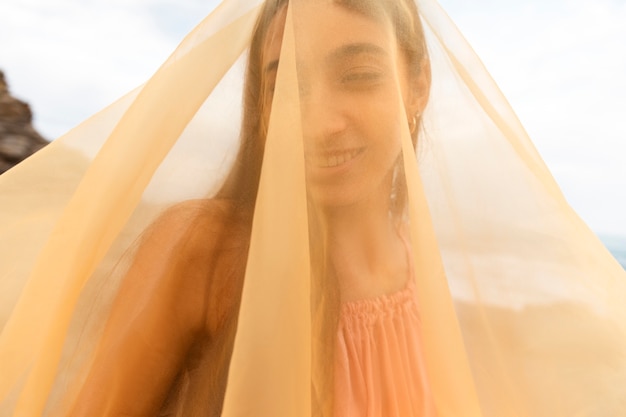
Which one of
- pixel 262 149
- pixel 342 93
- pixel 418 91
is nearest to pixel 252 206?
pixel 262 149

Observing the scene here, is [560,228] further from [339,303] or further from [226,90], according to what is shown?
[226,90]

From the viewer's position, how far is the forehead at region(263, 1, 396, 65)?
2.35 ft

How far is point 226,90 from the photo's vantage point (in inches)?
31.0

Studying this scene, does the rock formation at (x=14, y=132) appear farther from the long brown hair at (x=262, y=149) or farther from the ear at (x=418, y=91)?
the ear at (x=418, y=91)

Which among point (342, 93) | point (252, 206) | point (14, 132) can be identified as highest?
point (14, 132)

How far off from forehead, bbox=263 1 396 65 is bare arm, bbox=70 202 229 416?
0.81 ft

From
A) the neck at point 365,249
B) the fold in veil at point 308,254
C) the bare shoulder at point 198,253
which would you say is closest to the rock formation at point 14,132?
the fold in veil at point 308,254

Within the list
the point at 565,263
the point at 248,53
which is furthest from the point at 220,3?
the point at 565,263

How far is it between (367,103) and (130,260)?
1.23 feet

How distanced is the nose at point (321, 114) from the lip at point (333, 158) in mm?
13

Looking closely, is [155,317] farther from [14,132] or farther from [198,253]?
[14,132]

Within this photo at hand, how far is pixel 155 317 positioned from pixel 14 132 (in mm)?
1255

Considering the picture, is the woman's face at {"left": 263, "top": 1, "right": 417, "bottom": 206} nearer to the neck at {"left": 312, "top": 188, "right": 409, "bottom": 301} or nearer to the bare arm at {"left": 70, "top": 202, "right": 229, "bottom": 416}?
the neck at {"left": 312, "top": 188, "right": 409, "bottom": 301}

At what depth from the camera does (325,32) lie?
2.39 feet
